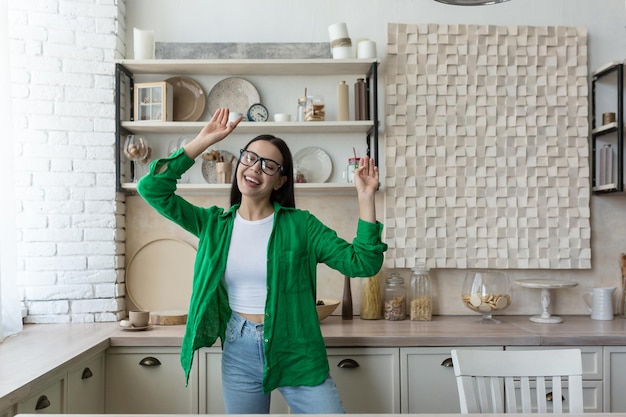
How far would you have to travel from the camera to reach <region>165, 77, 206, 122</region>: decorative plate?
11.2 ft

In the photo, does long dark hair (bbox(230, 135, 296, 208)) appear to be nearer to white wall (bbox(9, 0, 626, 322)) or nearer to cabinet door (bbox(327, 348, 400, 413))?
cabinet door (bbox(327, 348, 400, 413))

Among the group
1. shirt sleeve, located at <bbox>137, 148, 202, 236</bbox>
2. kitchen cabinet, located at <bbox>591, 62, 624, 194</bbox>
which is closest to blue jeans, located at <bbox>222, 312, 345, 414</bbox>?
shirt sleeve, located at <bbox>137, 148, 202, 236</bbox>

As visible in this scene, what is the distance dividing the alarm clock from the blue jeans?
1.37 metres

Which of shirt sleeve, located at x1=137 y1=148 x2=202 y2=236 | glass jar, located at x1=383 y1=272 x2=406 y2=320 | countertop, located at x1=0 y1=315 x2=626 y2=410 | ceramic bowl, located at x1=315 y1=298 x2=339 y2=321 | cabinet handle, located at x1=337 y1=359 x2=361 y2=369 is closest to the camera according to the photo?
shirt sleeve, located at x1=137 y1=148 x2=202 y2=236

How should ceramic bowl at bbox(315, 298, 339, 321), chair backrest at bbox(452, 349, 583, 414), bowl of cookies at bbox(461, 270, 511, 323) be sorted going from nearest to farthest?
chair backrest at bbox(452, 349, 583, 414)
ceramic bowl at bbox(315, 298, 339, 321)
bowl of cookies at bbox(461, 270, 511, 323)

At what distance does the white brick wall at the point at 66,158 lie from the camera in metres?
3.19

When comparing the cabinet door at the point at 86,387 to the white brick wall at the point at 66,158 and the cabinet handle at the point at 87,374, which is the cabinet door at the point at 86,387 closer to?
the cabinet handle at the point at 87,374

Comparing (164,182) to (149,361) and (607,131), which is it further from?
(607,131)

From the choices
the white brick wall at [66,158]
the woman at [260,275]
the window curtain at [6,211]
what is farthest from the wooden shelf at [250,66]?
the woman at [260,275]

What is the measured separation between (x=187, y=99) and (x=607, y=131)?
86.8 inches

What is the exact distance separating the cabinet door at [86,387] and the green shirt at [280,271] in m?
0.49

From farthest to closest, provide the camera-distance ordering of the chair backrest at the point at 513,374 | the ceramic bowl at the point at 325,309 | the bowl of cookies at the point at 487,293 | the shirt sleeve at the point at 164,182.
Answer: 1. the bowl of cookies at the point at 487,293
2. the ceramic bowl at the point at 325,309
3. the shirt sleeve at the point at 164,182
4. the chair backrest at the point at 513,374

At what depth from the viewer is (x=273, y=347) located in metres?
2.24

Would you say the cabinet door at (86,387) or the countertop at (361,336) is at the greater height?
the countertop at (361,336)
